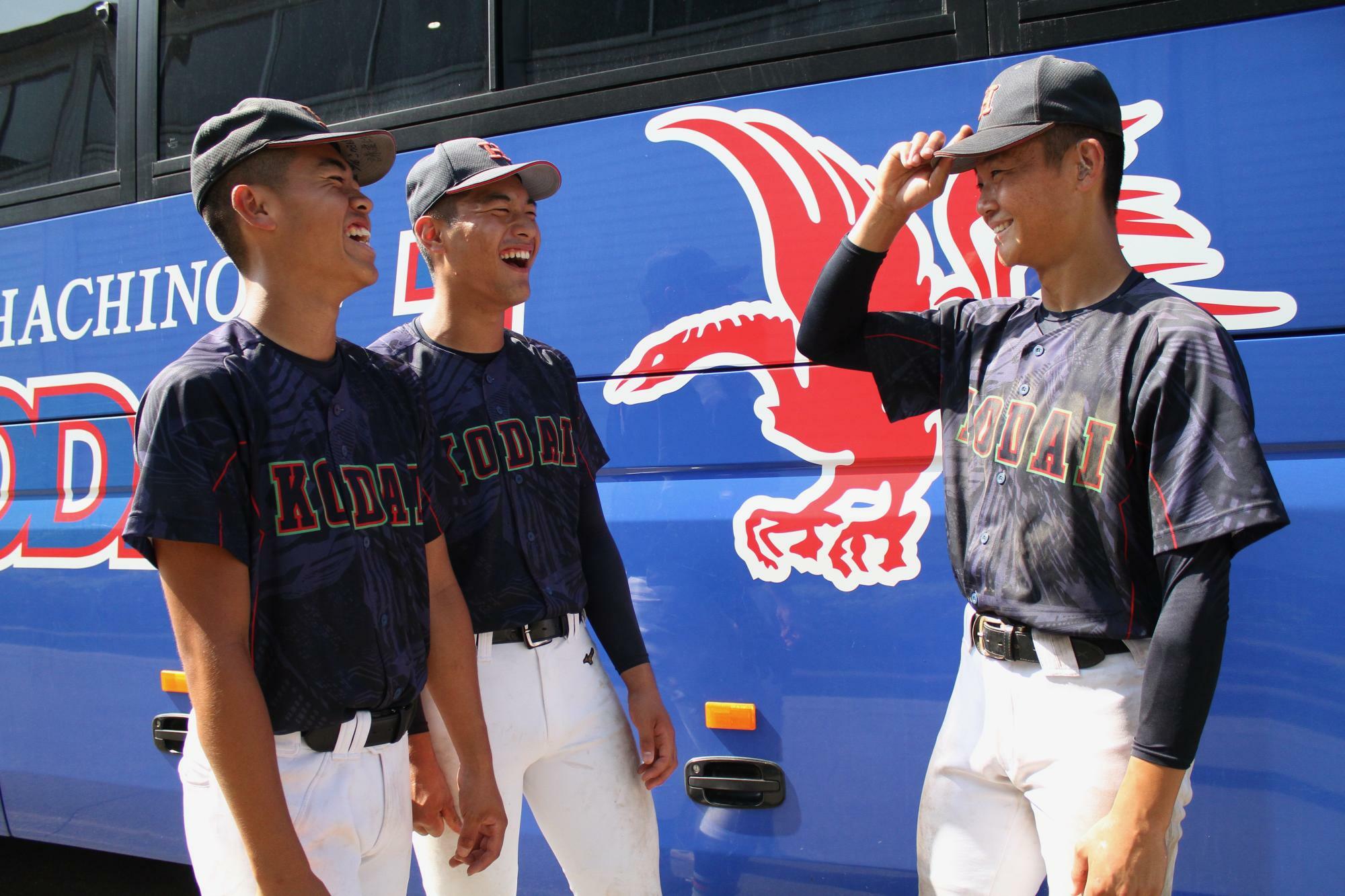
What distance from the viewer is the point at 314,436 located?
1.50 metres

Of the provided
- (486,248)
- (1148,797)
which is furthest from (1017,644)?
(486,248)

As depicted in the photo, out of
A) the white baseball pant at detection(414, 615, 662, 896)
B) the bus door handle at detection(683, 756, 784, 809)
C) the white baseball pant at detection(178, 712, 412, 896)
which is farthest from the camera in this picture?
the bus door handle at detection(683, 756, 784, 809)

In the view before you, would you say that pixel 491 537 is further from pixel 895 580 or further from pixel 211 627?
pixel 895 580

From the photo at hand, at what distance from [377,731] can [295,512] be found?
344 mm

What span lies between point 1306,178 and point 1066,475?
922mm

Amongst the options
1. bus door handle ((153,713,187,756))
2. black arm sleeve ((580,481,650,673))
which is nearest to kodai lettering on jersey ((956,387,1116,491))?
black arm sleeve ((580,481,650,673))

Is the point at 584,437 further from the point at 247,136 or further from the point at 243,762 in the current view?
the point at 243,762

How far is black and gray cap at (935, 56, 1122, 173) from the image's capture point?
1551 mm

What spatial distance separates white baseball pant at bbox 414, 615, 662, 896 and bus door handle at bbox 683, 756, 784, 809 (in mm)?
345

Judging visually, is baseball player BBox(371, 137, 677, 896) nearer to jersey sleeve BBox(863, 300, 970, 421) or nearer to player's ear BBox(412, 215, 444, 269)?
player's ear BBox(412, 215, 444, 269)

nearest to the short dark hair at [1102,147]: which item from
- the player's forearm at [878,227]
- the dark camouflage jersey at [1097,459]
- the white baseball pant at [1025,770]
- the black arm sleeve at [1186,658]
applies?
the dark camouflage jersey at [1097,459]

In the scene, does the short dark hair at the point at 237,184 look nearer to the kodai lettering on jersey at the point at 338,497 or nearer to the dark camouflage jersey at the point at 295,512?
the dark camouflage jersey at the point at 295,512

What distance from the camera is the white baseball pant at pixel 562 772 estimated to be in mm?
1879

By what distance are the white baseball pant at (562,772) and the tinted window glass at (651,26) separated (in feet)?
4.38
